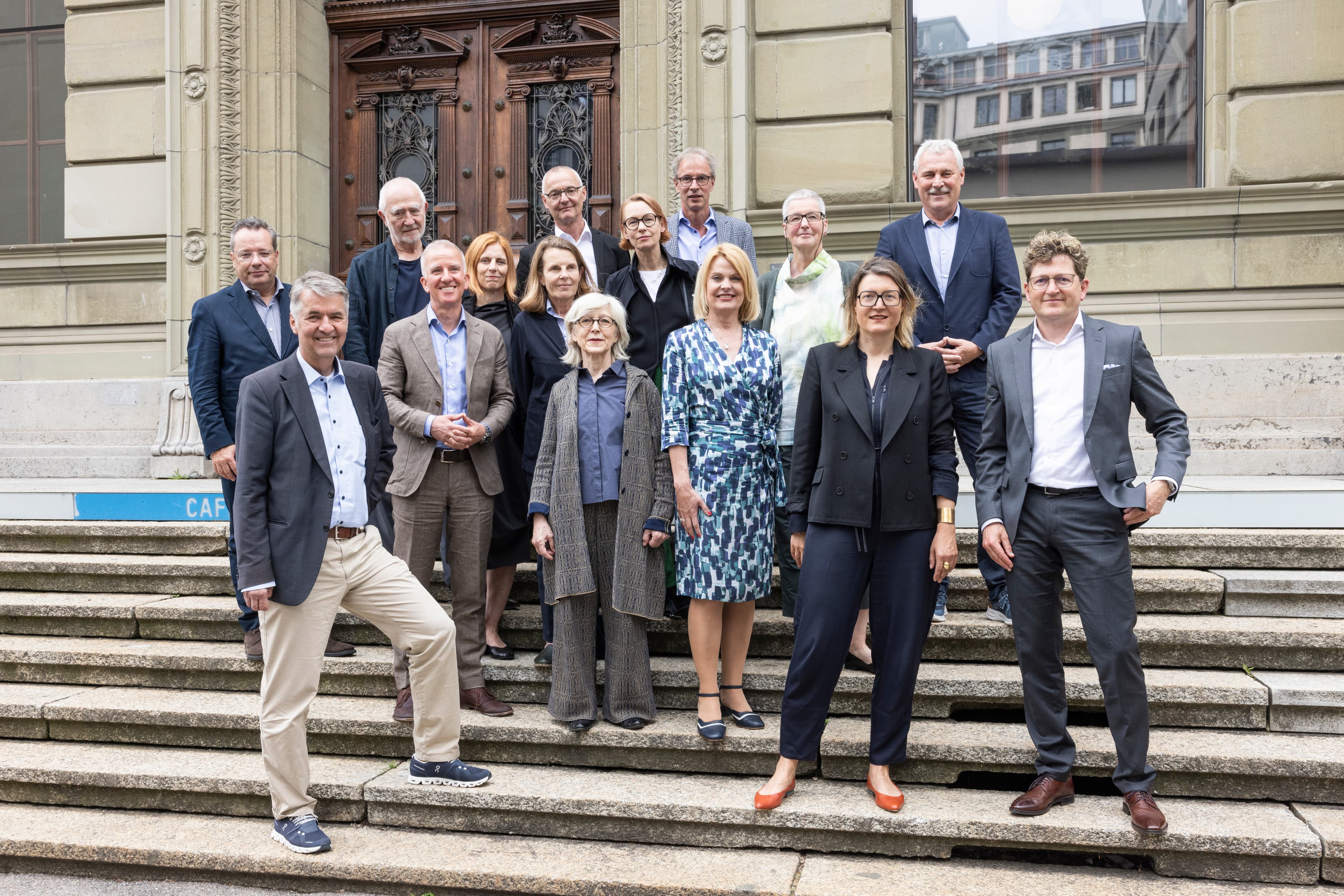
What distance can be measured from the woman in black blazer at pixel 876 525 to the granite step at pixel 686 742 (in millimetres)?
308

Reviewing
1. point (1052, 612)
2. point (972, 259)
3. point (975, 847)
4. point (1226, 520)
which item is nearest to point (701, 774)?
point (975, 847)

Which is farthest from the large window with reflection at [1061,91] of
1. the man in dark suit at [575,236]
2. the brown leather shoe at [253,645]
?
the brown leather shoe at [253,645]

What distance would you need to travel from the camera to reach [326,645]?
4.13 metres

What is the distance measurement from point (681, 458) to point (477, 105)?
566 cm

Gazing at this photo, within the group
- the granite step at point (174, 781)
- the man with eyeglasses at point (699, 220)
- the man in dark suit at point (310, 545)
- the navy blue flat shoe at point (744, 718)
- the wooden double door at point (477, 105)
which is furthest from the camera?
the wooden double door at point (477, 105)

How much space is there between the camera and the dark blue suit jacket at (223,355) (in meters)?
5.06

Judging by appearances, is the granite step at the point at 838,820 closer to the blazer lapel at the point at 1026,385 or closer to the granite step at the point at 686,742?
the granite step at the point at 686,742

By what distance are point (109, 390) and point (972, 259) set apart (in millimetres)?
7624

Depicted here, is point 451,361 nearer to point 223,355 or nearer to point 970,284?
point 223,355

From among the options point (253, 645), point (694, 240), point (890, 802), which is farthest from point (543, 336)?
point (890, 802)

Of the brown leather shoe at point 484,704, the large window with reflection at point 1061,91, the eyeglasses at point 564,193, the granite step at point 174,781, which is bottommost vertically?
the granite step at point 174,781

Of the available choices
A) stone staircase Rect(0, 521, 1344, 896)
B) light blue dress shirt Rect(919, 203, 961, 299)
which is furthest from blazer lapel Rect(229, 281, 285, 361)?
light blue dress shirt Rect(919, 203, 961, 299)

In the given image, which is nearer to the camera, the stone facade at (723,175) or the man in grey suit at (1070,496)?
the man in grey suit at (1070,496)

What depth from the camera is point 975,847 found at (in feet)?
12.9
